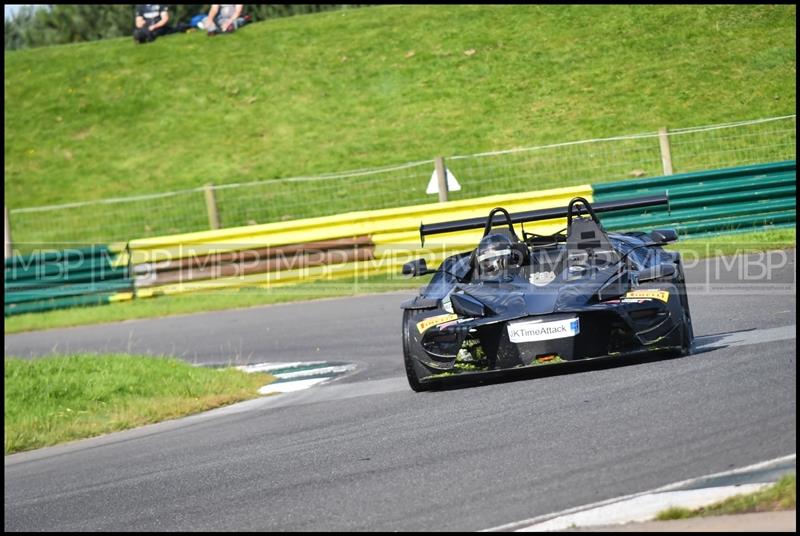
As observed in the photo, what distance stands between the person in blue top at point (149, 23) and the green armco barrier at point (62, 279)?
821 inches

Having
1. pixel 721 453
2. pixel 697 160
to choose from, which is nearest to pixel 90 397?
pixel 721 453

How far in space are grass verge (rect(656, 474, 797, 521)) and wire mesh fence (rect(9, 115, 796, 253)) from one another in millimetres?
13402

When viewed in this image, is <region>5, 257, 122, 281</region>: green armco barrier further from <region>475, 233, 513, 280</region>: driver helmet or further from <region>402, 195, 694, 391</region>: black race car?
<region>475, 233, 513, 280</region>: driver helmet

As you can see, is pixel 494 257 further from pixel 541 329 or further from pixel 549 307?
pixel 541 329

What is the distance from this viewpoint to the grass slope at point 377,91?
2712 cm

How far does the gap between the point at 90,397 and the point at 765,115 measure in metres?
17.8

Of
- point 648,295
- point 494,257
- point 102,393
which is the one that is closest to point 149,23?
point 102,393

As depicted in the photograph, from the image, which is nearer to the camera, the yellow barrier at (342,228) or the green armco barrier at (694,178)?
the green armco barrier at (694,178)

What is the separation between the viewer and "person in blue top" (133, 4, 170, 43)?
38.2 metres

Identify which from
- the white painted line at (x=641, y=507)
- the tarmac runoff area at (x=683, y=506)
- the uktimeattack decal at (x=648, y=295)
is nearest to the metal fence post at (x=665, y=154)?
the uktimeattack decal at (x=648, y=295)

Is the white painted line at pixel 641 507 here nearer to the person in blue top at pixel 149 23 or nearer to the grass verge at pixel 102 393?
the grass verge at pixel 102 393

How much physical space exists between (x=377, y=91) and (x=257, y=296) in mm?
15762

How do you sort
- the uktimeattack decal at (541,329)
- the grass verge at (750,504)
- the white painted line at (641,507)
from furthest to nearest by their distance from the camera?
the uktimeattack decal at (541,329), the white painted line at (641,507), the grass verge at (750,504)

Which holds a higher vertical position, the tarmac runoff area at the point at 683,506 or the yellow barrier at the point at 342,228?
the yellow barrier at the point at 342,228
